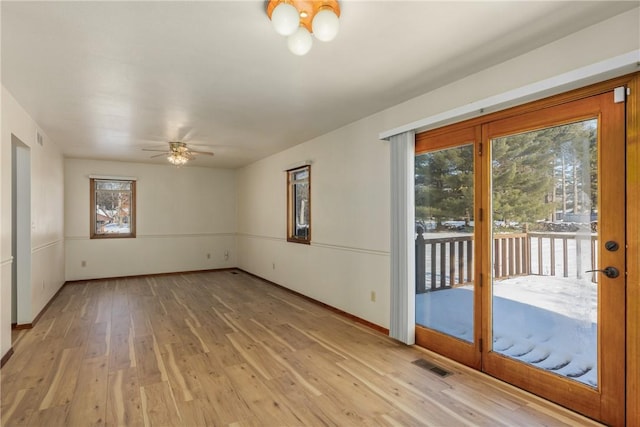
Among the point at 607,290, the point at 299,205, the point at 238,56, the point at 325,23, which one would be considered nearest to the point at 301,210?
the point at 299,205

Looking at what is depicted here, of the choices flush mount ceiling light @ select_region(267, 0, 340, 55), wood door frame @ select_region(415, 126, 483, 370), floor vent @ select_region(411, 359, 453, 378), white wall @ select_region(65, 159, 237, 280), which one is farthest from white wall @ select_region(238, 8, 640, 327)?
white wall @ select_region(65, 159, 237, 280)

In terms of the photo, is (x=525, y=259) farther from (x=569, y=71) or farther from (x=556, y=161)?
(x=569, y=71)

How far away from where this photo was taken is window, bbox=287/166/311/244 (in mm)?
5387

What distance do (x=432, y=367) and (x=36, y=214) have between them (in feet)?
16.3

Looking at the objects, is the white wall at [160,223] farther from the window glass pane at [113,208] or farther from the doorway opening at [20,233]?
the doorway opening at [20,233]

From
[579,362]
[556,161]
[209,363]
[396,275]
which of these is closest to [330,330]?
[396,275]

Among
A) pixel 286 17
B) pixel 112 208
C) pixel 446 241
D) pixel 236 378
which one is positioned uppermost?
pixel 286 17

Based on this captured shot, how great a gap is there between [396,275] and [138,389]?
246 cm

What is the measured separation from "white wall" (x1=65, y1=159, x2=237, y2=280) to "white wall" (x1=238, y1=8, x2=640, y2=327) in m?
1.90

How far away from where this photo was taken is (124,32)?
2.11m

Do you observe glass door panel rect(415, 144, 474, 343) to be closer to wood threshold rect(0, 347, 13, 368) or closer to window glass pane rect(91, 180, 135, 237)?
wood threshold rect(0, 347, 13, 368)

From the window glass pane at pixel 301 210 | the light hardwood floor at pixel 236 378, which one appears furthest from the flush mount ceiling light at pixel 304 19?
the window glass pane at pixel 301 210

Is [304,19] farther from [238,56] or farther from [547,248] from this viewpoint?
[547,248]

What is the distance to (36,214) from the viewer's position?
14.0 ft
